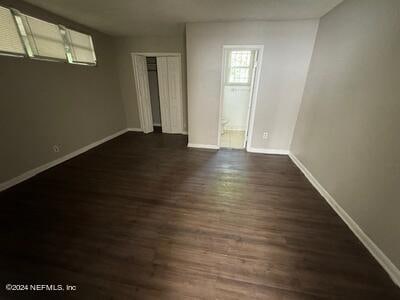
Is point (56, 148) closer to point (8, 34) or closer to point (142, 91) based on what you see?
point (8, 34)

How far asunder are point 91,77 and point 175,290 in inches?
158

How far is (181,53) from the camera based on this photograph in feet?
13.0

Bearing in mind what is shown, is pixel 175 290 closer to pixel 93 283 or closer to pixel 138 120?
pixel 93 283

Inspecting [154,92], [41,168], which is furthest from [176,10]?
[41,168]

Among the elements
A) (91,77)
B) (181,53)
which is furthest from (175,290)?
(181,53)

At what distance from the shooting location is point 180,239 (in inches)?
61.9

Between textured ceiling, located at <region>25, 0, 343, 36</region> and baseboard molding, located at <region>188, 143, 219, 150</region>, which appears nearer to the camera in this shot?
textured ceiling, located at <region>25, 0, 343, 36</region>

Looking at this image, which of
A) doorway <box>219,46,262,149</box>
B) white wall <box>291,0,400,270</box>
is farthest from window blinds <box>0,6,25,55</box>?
white wall <box>291,0,400,270</box>

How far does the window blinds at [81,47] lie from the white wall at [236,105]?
3.33 metres

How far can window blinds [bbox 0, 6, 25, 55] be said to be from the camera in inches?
79.3

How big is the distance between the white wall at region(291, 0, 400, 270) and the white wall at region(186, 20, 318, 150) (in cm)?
40

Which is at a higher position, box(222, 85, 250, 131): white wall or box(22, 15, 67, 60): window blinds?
box(22, 15, 67, 60): window blinds

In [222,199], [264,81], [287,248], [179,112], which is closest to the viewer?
[287,248]

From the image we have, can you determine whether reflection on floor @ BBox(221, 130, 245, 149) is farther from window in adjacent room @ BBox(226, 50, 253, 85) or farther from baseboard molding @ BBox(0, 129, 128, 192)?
baseboard molding @ BBox(0, 129, 128, 192)
